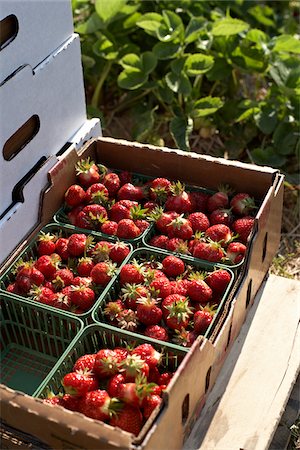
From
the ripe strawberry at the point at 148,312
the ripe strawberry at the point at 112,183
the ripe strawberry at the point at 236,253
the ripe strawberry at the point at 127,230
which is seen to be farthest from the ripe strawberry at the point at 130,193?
the ripe strawberry at the point at 148,312

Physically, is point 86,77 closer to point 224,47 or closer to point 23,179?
point 224,47

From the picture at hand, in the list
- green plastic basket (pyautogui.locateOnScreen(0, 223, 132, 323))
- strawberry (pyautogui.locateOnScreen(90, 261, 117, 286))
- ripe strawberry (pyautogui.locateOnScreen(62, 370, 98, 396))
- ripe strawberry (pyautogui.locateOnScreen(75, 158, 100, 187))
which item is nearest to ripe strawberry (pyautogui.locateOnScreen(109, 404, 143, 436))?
ripe strawberry (pyautogui.locateOnScreen(62, 370, 98, 396))

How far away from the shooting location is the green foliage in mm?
2928

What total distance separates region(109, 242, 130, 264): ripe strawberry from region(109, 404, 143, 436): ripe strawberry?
1.74 feet

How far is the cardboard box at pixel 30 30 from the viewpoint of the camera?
1.93 metres

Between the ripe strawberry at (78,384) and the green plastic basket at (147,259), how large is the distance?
0.59 feet

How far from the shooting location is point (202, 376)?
1.74 meters

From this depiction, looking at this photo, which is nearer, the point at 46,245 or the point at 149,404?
the point at 149,404

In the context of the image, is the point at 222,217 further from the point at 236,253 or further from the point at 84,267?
the point at 84,267

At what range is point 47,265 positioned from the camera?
6.65 feet

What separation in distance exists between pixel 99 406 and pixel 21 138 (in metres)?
0.88

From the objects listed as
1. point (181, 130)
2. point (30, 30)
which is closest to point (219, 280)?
point (30, 30)

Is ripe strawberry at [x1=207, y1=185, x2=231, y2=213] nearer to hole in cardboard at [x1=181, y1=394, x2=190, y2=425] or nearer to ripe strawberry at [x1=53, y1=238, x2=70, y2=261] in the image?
ripe strawberry at [x1=53, y1=238, x2=70, y2=261]

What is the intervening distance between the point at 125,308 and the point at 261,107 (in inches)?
57.0
